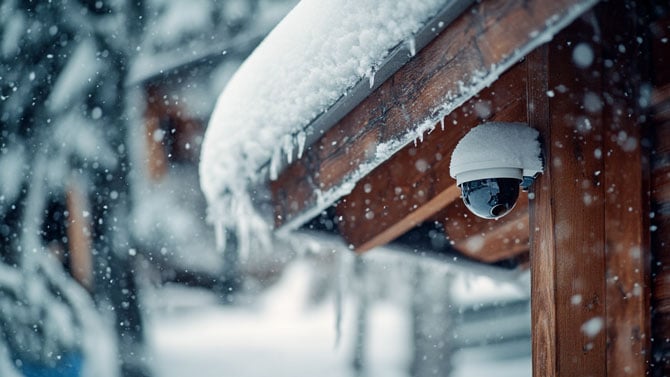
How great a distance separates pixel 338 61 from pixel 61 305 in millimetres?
5249

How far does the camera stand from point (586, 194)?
1338mm

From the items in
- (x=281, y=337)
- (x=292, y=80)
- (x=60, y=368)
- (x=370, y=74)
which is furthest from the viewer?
(x=281, y=337)

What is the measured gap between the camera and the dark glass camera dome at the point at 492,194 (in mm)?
1365

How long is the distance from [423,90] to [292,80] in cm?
49

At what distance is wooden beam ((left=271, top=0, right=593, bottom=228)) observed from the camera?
3.50ft

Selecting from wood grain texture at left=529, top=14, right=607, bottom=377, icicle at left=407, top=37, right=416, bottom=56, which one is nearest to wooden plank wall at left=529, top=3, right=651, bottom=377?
wood grain texture at left=529, top=14, right=607, bottom=377

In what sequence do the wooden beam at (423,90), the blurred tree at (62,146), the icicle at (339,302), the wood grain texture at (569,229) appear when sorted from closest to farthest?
the wooden beam at (423,90) → the wood grain texture at (569,229) → the icicle at (339,302) → the blurred tree at (62,146)

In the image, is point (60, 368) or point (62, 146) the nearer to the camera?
point (62, 146)

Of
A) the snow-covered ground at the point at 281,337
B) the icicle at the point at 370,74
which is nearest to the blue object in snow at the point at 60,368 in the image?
the snow-covered ground at the point at 281,337

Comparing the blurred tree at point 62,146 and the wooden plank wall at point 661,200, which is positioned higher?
the blurred tree at point 62,146

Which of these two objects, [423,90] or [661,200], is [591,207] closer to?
[661,200]

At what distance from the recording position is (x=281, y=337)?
10.1 meters

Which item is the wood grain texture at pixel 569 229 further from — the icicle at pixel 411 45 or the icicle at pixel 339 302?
the icicle at pixel 339 302

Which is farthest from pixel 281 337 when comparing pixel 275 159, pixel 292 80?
pixel 292 80
